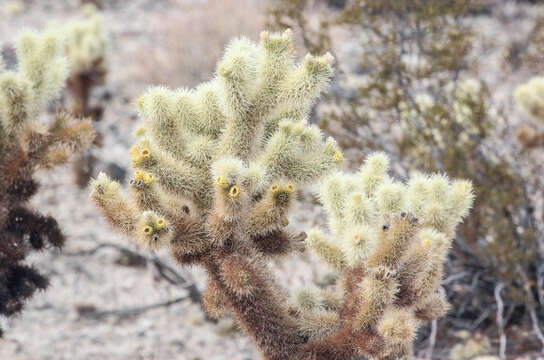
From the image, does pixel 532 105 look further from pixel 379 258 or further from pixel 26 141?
pixel 26 141

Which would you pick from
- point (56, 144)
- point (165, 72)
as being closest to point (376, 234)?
point (56, 144)

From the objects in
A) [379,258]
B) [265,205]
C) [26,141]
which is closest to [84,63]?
[26,141]

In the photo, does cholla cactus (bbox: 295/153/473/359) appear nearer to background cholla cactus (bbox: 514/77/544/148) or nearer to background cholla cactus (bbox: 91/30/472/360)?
background cholla cactus (bbox: 91/30/472/360)

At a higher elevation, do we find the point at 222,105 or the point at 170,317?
the point at 222,105

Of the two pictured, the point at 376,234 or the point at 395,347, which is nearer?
the point at 395,347

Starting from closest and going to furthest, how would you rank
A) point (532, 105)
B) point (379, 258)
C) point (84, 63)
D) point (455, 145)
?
1. point (379, 258)
2. point (455, 145)
3. point (532, 105)
4. point (84, 63)

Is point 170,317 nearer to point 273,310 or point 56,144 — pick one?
point 56,144

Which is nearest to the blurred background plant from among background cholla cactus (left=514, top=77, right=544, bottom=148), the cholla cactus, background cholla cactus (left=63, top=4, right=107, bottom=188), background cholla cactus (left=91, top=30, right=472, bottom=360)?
background cholla cactus (left=514, top=77, right=544, bottom=148)
